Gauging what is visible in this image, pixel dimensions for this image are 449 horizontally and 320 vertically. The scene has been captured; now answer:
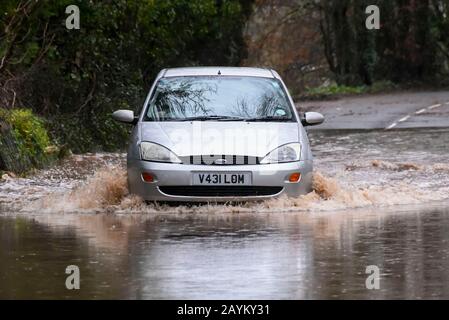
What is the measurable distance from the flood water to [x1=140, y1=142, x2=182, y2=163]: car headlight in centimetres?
53

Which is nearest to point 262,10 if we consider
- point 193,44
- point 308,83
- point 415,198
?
point 308,83

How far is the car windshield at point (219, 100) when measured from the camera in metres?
15.0

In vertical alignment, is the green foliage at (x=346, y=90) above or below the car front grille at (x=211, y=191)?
below

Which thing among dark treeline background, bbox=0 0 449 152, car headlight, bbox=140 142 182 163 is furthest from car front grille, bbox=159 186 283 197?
dark treeline background, bbox=0 0 449 152

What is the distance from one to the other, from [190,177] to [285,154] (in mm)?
1114

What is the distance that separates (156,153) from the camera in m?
14.1

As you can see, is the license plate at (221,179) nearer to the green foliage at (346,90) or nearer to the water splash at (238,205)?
the water splash at (238,205)

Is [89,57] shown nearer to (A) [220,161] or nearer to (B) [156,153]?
(B) [156,153]

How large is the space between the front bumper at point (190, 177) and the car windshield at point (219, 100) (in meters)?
1.02

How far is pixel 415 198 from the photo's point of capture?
15.8 metres

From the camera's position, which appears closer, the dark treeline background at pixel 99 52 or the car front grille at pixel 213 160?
the car front grille at pixel 213 160

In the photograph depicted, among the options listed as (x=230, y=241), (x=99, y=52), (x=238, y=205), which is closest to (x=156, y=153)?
(x=238, y=205)

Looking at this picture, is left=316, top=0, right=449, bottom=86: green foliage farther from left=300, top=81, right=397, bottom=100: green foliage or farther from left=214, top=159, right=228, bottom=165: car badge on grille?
left=214, top=159, right=228, bottom=165: car badge on grille

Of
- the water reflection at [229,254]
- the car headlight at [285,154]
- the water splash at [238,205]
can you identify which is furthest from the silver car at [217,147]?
the water reflection at [229,254]
